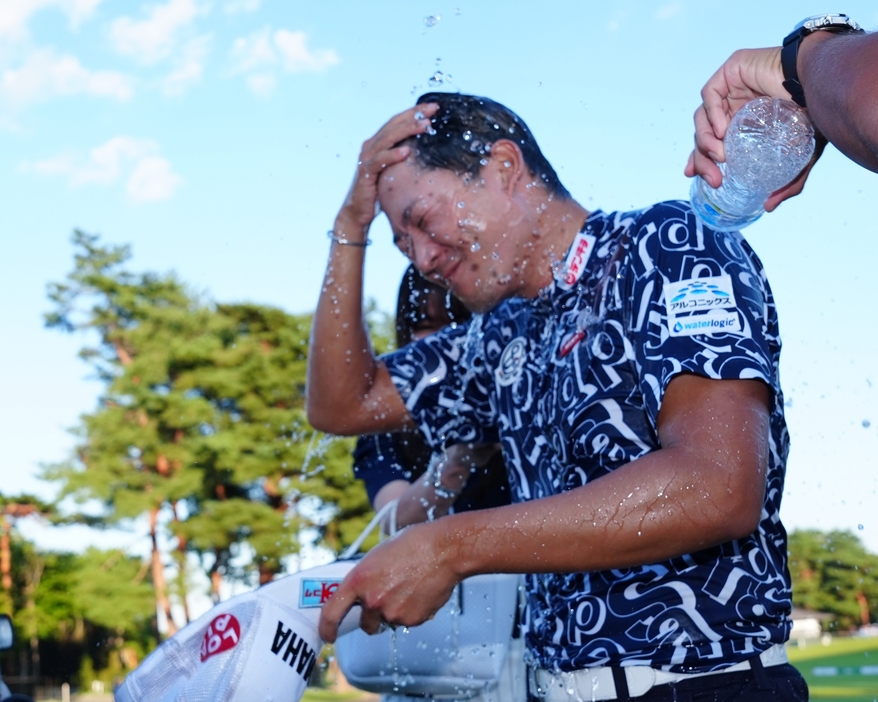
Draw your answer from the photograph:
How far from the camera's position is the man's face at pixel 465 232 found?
2.49 m

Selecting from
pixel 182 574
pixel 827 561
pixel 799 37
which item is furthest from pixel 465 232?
pixel 182 574

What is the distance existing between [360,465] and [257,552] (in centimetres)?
3089

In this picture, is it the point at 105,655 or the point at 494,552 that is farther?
the point at 105,655

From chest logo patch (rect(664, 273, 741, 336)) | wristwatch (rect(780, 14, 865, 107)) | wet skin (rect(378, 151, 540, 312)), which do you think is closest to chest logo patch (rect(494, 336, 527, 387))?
wet skin (rect(378, 151, 540, 312))

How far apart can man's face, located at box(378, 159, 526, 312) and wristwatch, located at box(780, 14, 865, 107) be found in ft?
3.19

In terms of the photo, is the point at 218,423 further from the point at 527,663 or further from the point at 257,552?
the point at 527,663

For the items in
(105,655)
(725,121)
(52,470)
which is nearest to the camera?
(725,121)

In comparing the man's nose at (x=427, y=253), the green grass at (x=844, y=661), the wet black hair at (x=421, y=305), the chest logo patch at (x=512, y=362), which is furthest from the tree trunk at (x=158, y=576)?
the chest logo patch at (x=512, y=362)

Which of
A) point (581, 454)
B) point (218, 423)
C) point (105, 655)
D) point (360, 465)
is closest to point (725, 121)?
point (581, 454)

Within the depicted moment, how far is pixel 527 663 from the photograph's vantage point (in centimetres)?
221

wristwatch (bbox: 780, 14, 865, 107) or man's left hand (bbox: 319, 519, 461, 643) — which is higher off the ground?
wristwatch (bbox: 780, 14, 865, 107)

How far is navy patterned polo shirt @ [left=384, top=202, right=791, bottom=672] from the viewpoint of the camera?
1.83 m

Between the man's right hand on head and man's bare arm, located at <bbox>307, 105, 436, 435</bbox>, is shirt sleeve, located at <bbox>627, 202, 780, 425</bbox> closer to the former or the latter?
the man's right hand on head

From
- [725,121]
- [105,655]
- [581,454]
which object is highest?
[725,121]
